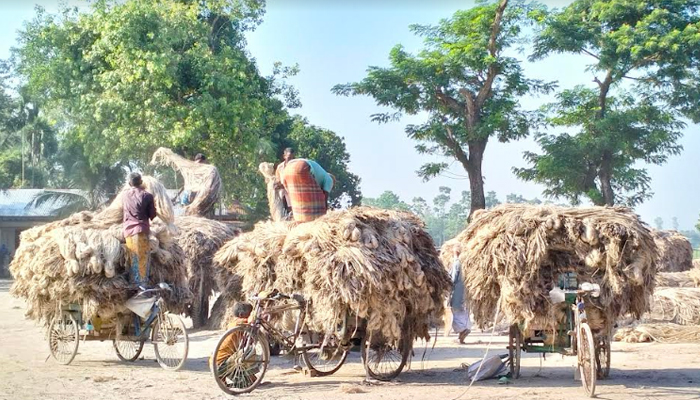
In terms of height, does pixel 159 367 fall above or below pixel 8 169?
below

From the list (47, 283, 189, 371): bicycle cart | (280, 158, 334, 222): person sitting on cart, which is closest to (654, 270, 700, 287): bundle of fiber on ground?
(280, 158, 334, 222): person sitting on cart

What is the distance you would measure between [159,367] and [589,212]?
5983mm

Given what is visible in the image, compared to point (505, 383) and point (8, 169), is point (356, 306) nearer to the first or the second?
point (505, 383)

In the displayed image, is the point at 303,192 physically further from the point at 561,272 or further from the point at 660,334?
the point at 660,334

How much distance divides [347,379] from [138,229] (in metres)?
3.42

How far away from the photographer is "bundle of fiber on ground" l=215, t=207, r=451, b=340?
972 cm

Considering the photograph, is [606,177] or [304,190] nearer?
[304,190]

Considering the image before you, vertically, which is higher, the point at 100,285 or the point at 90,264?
the point at 90,264

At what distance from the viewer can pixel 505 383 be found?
1054 centimetres

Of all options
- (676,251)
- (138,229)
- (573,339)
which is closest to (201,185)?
(138,229)

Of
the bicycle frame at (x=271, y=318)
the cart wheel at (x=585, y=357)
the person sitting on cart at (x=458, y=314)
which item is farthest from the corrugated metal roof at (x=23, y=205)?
the cart wheel at (x=585, y=357)

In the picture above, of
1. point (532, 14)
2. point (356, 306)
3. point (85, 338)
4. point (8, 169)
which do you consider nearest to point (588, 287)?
point (356, 306)

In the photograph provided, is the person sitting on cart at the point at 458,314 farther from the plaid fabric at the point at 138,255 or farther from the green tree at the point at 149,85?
the green tree at the point at 149,85

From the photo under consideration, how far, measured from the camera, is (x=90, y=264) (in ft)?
37.0
